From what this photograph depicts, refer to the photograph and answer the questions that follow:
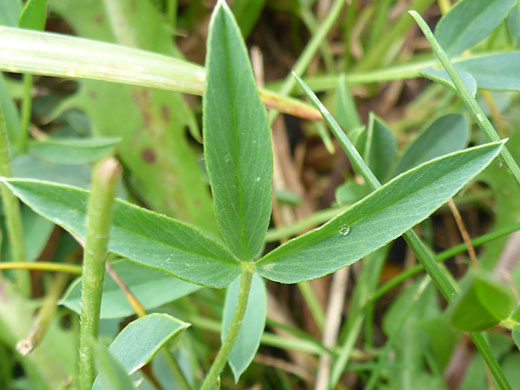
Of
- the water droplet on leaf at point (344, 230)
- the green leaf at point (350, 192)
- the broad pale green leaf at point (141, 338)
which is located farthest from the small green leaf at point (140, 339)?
the green leaf at point (350, 192)

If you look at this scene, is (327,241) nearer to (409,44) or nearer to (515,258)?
(515,258)

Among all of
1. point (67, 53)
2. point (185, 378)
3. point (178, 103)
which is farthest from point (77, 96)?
point (185, 378)

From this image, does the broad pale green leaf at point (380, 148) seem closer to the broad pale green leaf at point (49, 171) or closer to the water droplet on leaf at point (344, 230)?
the water droplet on leaf at point (344, 230)

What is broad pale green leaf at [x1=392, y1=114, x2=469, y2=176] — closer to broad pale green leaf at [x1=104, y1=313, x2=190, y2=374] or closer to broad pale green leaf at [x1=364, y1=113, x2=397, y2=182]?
broad pale green leaf at [x1=364, y1=113, x2=397, y2=182]

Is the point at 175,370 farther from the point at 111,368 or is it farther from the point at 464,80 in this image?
the point at 464,80

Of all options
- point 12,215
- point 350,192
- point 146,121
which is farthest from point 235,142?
point 146,121
